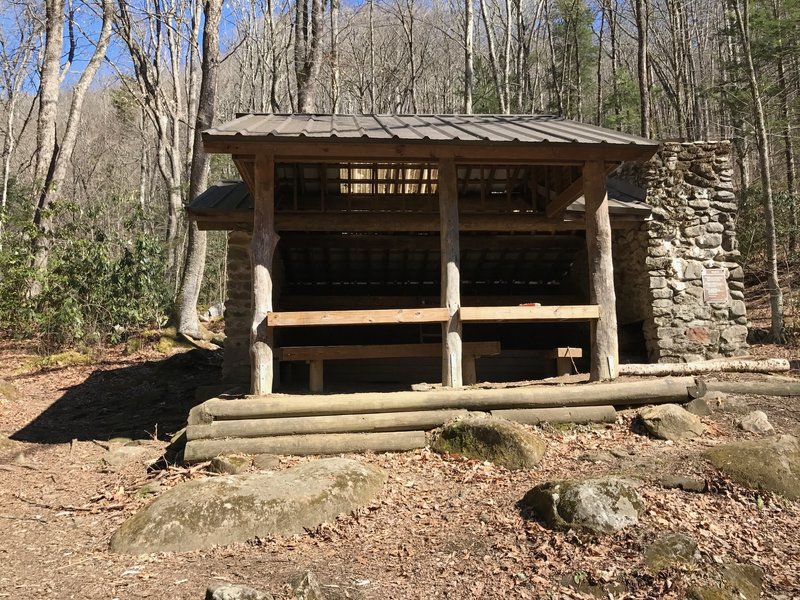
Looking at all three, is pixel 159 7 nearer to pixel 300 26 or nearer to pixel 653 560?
pixel 300 26

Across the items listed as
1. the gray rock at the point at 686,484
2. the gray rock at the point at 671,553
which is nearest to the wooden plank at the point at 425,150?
the gray rock at the point at 686,484

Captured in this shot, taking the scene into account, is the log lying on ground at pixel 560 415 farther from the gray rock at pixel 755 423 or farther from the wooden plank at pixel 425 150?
the wooden plank at pixel 425 150

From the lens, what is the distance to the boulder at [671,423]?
18.5 ft

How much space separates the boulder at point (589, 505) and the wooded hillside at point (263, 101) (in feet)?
30.1

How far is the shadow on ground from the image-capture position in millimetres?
7801

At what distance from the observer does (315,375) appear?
7656 millimetres

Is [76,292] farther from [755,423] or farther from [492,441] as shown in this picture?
[755,423]

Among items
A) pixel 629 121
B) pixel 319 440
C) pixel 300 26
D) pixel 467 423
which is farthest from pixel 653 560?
pixel 629 121

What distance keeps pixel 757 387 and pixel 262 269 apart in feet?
19.5

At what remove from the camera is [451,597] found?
3.41 metres

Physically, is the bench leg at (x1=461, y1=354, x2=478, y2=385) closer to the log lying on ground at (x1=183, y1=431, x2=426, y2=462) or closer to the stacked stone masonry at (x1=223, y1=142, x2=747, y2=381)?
the log lying on ground at (x1=183, y1=431, x2=426, y2=462)

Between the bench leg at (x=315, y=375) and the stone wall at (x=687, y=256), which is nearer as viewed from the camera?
the bench leg at (x=315, y=375)

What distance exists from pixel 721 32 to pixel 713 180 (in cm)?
1100

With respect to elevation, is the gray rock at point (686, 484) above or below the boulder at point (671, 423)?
below
